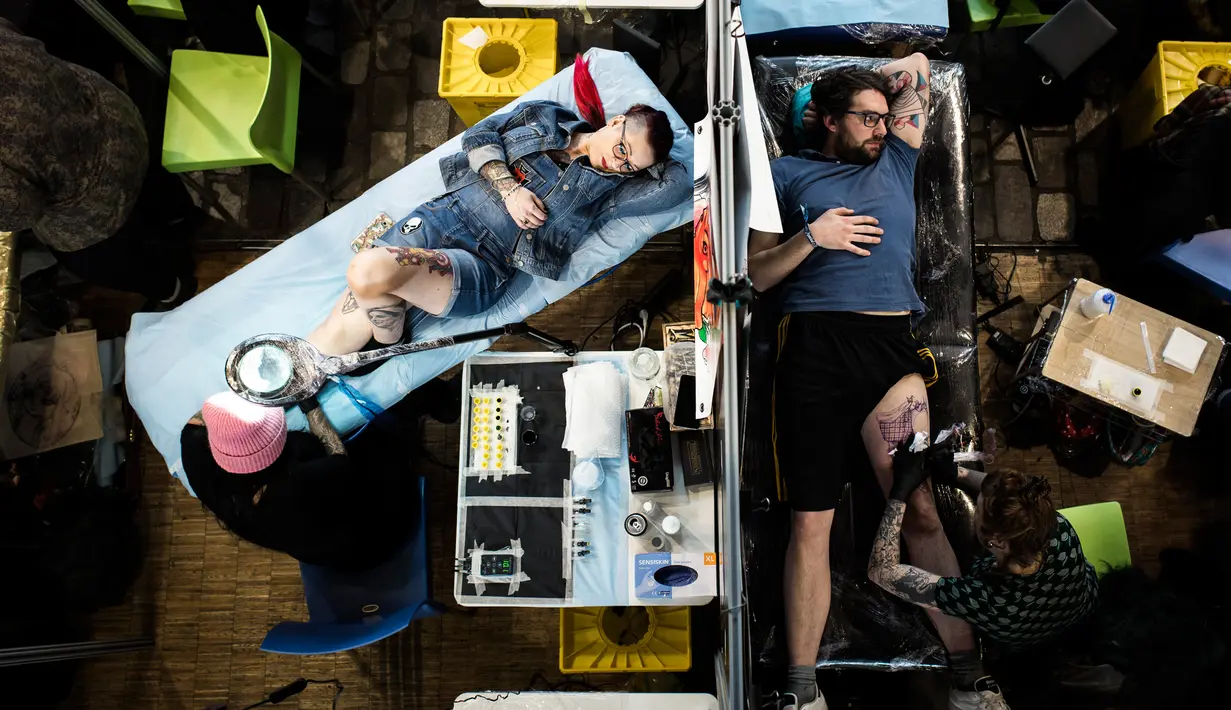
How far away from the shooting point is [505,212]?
3.24 metres

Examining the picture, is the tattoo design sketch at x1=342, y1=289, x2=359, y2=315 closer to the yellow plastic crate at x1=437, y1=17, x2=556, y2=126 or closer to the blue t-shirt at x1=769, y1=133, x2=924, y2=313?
the yellow plastic crate at x1=437, y1=17, x2=556, y2=126

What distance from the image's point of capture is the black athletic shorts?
2.87 metres

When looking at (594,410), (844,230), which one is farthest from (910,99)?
(594,410)

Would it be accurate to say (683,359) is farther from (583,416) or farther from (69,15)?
(69,15)

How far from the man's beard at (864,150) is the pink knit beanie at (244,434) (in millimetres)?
2428

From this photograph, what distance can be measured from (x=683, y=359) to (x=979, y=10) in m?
2.40

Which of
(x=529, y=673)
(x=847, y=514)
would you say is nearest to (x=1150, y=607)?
(x=847, y=514)

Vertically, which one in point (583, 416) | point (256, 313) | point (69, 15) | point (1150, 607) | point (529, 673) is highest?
point (69, 15)

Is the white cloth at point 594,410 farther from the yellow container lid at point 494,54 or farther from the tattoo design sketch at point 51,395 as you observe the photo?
the tattoo design sketch at point 51,395

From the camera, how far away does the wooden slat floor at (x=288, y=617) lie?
3541 millimetres

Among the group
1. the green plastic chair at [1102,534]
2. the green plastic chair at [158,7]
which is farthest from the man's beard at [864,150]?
the green plastic chair at [158,7]

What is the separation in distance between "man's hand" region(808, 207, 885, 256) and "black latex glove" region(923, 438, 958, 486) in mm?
810

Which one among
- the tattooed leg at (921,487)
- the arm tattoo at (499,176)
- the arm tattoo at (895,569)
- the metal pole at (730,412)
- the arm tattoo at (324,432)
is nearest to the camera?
the metal pole at (730,412)

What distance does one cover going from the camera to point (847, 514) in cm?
297
